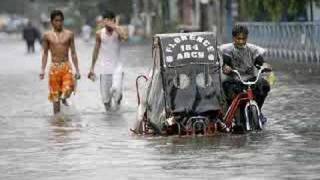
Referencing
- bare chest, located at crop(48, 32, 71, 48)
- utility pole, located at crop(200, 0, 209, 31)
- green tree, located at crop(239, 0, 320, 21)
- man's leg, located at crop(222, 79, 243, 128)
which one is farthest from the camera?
utility pole, located at crop(200, 0, 209, 31)

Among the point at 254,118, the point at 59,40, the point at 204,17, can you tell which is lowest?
the point at 204,17

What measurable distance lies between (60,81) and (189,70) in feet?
14.3

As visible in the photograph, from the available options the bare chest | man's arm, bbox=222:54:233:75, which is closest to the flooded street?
man's arm, bbox=222:54:233:75

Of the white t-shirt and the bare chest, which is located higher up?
the bare chest

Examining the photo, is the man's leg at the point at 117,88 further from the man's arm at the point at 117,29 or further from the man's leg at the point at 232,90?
the man's leg at the point at 232,90

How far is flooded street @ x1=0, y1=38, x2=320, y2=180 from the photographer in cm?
1058

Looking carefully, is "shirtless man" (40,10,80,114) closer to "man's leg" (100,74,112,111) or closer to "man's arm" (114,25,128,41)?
"man's leg" (100,74,112,111)

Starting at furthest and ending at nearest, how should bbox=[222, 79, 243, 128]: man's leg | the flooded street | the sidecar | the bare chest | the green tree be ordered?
the green tree → the bare chest → bbox=[222, 79, 243, 128]: man's leg → the sidecar → the flooded street

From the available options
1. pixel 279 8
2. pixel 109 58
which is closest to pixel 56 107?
pixel 109 58

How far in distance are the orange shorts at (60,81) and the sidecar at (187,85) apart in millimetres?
3823

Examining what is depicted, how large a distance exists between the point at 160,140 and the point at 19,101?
311 inches

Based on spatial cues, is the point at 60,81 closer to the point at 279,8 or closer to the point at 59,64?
the point at 59,64

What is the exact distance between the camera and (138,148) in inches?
499

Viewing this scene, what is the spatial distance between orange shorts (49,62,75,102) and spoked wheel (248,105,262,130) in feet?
14.7
